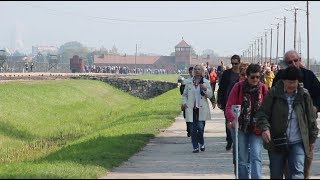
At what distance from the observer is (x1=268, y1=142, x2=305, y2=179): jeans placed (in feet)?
35.0

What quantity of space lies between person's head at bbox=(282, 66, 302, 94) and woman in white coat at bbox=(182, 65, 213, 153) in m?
6.85

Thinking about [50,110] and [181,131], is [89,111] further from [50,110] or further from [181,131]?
[181,131]

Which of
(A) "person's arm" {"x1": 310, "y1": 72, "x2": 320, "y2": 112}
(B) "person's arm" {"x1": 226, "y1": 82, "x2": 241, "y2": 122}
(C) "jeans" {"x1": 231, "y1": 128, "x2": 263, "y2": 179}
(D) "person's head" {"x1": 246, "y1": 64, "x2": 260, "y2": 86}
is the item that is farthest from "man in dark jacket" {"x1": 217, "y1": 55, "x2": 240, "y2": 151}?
(C) "jeans" {"x1": 231, "y1": 128, "x2": 263, "y2": 179}

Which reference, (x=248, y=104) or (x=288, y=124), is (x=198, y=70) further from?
(x=288, y=124)

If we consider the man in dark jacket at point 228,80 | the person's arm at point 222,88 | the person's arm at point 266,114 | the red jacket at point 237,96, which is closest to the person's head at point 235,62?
the man in dark jacket at point 228,80

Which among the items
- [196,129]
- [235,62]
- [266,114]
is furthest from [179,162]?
[266,114]

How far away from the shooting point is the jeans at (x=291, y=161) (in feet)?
35.0

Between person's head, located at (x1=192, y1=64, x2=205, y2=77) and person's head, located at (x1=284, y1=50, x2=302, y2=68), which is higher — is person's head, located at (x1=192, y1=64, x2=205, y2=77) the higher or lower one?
the lower one

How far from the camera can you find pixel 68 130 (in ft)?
111

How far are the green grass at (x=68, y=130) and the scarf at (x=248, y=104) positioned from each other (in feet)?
8.21

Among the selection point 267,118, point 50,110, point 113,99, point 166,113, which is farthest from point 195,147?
point 113,99

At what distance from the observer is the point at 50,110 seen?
41188mm

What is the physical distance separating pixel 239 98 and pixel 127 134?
982 cm

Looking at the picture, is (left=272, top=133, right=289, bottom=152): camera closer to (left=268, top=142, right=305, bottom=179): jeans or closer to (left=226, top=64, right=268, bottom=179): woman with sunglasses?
(left=268, top=142, right=305, bottom=179): jeans
